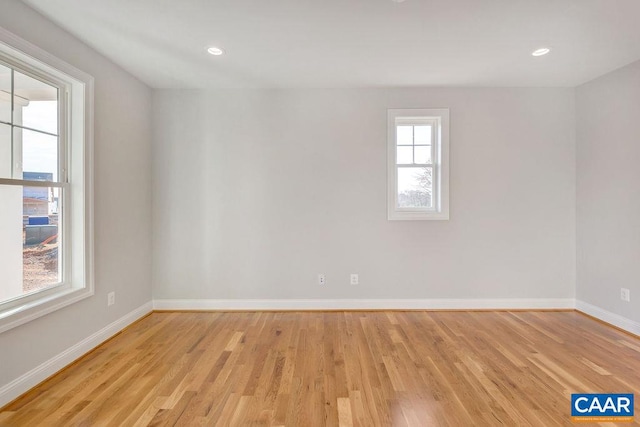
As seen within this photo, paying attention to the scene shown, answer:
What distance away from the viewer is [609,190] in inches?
128

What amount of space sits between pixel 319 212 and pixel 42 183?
2.54 metres

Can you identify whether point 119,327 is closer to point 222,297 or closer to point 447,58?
point 222,297

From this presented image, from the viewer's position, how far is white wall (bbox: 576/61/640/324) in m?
3.01

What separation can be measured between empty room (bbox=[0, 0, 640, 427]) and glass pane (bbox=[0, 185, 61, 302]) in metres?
0.02

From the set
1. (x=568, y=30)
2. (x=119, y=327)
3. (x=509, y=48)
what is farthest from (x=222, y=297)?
(x=568, y=30)

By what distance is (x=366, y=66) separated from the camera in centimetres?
309

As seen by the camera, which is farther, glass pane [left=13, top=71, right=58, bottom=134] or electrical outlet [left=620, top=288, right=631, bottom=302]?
electrical outlet [left=620, top=288, right=631, bottom=302]

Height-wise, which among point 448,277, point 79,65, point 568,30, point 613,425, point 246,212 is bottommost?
point 613,425

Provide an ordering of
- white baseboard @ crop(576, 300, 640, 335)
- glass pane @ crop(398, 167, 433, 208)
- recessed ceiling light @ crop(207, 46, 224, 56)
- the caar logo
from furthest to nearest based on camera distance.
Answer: glass pane @ crop(398, 167, 433, 208) < white baseboard @ crop(576, 300, 640, 335) < recessed ceiling light @ crop(207, 46, 224, 56) < the caar logo

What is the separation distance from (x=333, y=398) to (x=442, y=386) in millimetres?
780

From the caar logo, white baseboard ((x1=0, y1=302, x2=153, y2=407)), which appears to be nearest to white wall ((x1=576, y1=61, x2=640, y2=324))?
the caar logo

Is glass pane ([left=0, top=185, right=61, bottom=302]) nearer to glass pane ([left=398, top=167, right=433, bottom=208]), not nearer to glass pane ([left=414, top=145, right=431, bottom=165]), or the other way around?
glass pane ([left=398, top=167, right=433, bottom=208])

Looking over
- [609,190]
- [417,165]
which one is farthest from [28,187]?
[609,190]

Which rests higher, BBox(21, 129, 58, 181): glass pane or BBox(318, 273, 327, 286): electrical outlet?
BBox(21, 129, 58, 181): glass pane
